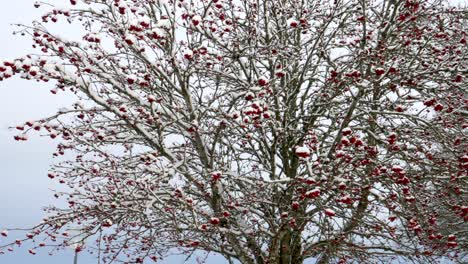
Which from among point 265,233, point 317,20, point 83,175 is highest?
point 317,20

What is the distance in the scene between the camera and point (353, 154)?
618cm

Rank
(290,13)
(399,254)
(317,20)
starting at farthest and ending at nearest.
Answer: (317,20) → (290,13) → (399,254)

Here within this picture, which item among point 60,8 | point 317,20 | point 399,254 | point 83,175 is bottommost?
point 399,254

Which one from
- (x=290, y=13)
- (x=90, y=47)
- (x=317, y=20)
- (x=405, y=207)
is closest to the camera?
(x=405, y=207)

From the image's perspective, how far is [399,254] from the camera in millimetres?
6910

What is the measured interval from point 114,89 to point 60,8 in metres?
1.68

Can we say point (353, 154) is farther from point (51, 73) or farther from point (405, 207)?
point (51, 73)

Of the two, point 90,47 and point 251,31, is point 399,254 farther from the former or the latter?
point 90,47

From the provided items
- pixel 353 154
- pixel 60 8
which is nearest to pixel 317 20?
pixel 353 154

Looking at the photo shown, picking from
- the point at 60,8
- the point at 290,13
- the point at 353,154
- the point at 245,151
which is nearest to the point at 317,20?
the point at 290,13

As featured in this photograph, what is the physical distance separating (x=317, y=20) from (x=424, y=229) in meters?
4.84

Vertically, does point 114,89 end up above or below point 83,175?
above

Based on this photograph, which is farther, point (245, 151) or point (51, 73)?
point (245, 151)

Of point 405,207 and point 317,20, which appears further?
point 317,20
